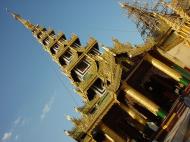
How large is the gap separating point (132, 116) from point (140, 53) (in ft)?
14.9

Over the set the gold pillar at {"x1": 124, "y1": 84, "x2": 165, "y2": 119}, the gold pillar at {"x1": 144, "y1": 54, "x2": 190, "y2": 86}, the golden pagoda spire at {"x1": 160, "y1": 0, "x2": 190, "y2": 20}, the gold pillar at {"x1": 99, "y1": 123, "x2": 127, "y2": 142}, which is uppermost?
the golden pagoda spire at {"x1": 160, "y1": 0, "x2": 190, "y2": 20}

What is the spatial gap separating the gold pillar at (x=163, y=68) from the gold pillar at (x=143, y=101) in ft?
8.24

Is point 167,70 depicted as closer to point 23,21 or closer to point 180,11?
point 180,11

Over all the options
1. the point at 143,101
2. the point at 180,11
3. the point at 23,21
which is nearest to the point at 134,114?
the point at 143,101

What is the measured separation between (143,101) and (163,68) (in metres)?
3.08

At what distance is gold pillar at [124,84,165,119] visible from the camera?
21.5m

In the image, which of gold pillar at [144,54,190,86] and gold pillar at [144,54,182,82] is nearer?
gold pillar at [144,54,190,86]

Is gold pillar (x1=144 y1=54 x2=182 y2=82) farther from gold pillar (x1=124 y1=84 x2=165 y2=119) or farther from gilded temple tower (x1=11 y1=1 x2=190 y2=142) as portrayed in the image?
gold pillar (x1=124 y1=84 x2=165 y2=119)

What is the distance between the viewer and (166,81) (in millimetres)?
25719

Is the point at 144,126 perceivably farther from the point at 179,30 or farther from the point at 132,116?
the point at 179,30

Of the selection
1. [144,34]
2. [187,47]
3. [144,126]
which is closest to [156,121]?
[144,126]

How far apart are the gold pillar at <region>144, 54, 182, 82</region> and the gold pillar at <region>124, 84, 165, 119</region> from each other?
2511 millimetres

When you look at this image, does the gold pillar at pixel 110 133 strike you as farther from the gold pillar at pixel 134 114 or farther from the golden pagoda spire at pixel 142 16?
the golden pagoda spire at pixel 142 16

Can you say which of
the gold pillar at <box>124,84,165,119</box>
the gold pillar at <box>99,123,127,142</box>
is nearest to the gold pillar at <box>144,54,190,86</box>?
the gold pillar at <box>124,84,165,119</box>
